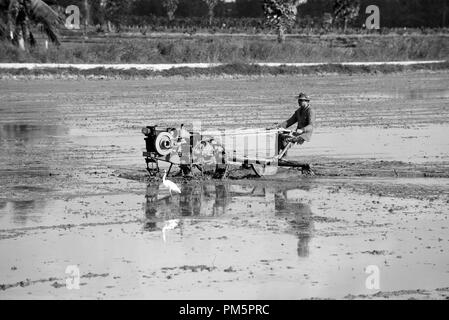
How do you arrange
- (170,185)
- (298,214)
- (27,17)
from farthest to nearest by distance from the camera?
(27,17) → (170,185) → (298,214)

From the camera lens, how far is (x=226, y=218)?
15.1 m

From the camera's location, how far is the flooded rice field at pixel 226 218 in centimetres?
1141

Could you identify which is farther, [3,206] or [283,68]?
[283,68]

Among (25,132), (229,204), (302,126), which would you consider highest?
(302,126)

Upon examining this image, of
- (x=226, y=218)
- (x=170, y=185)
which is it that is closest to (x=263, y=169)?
(x=170, y=185)

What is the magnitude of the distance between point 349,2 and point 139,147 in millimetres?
86178

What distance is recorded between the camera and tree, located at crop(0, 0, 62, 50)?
4741 centimetres

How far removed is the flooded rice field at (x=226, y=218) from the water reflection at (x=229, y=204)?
3 centimetres

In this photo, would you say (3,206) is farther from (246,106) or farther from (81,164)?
(246,106)

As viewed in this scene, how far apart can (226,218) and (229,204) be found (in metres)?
1.16

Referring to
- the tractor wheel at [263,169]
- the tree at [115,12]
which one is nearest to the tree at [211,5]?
the tree at [115,12]

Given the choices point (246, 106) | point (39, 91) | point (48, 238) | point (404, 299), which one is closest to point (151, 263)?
point (48, 238)

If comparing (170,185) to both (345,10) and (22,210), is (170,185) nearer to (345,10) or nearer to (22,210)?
(22,210)

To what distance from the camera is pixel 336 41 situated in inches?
3415
